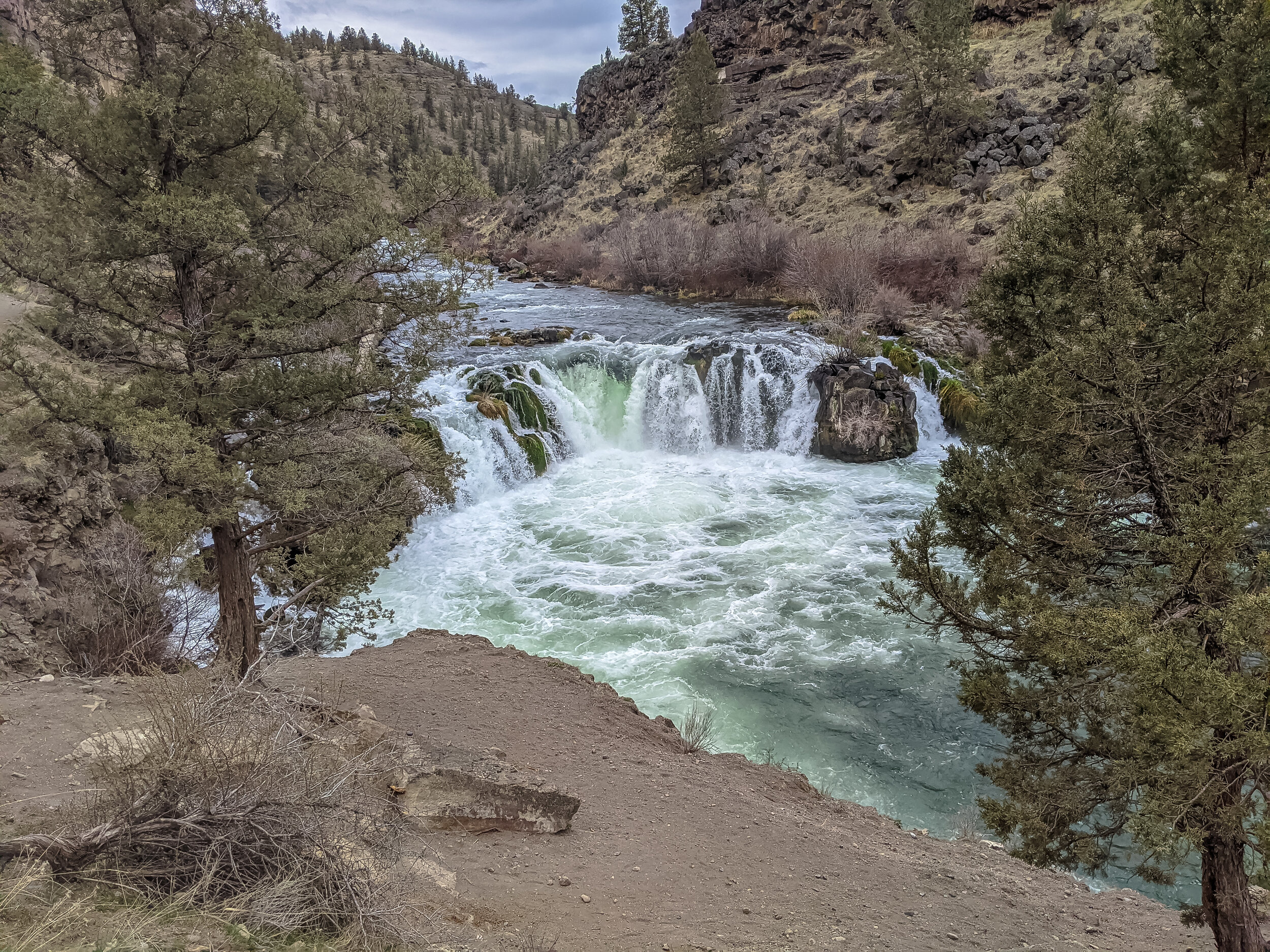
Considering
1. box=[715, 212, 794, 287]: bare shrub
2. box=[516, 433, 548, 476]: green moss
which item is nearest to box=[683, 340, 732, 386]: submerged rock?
box=[516, 433, 548, 476]: green moss

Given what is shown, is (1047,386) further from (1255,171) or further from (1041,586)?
(1255,171)

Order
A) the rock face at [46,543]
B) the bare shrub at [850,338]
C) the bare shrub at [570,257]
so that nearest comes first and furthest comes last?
the rock face at [46,543], the bare shrub at [850,338], the bare shrub at [570,257]

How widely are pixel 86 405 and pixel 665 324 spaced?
20.0 metres

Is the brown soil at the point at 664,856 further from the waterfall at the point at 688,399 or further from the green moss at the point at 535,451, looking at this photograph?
the waterfall at the point at 688,399

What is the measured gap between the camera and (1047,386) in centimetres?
455

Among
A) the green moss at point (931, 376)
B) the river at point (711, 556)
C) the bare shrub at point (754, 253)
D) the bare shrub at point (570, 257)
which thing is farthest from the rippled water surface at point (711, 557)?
the bare shrub at point (570, 257)

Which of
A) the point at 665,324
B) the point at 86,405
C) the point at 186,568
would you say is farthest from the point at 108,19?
the point at 665,324

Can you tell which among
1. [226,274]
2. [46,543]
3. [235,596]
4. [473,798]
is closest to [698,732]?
[473,798]

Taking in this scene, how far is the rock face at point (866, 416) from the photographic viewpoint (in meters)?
18.2

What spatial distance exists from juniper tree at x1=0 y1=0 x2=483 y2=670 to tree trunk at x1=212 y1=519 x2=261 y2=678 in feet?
0.07

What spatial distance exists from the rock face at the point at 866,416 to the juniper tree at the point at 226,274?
1315 centimetres

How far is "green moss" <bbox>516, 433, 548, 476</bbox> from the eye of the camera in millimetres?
17453

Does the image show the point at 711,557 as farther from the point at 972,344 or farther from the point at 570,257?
the point at 570,257

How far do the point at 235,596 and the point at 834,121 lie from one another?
43.9 meters
